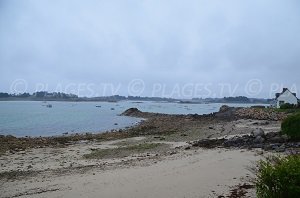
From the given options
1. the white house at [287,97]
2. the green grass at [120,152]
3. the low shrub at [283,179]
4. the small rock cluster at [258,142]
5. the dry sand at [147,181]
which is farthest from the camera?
the white house at [287,97]

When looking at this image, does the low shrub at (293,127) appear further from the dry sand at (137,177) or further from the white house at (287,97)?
the white house at (287,97)

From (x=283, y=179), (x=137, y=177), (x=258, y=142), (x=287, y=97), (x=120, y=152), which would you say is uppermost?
(x=287, y=97)

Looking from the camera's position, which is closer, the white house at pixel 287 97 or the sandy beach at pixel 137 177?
the sandy beach at pixel 137 177

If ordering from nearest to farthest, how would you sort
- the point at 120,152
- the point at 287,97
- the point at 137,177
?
the point at 137,177 < the point at 120,152 < the point at 287,97

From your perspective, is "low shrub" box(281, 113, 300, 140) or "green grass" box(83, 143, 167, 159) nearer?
"low shrub" box(281, 113, 300, 140)

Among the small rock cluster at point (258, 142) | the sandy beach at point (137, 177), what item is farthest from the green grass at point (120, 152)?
the small rock cluster at point (258, 142)

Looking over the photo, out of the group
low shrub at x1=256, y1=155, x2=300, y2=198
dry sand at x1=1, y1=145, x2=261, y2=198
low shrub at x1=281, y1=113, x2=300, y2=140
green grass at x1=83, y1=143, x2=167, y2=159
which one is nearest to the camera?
low shrub at x1=256, y1=155, x2=300, y2=198

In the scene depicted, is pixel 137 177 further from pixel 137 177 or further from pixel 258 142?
pixel 258 142

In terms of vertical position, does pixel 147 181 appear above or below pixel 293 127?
below

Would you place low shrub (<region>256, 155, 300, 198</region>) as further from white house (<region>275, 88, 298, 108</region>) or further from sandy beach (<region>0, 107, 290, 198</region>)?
white house (<region>275, 88, 298, 108</region>)

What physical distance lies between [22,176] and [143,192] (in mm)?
5738

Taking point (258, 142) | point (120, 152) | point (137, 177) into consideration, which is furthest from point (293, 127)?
point (137, 177)

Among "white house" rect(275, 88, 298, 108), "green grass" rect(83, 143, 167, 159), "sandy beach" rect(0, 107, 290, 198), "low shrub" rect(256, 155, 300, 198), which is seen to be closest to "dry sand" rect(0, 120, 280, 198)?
"sandy beach" rect(0, 107, 290, 198)

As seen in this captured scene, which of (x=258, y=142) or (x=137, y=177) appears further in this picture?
(x=258, y=142)
